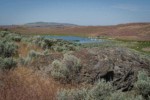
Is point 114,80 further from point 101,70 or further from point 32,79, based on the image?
point 32,79

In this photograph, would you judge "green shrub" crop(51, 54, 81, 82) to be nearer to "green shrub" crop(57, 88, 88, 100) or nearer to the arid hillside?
"green shrub" crop(57, 88, 88, 100)

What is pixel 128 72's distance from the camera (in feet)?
30.6

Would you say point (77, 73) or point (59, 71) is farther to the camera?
point (77, 73)

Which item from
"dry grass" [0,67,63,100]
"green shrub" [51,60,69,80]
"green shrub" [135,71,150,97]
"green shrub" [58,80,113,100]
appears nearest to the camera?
"green shrub" [58,80,113,100]

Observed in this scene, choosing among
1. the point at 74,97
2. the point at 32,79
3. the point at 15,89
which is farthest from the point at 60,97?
the point at 32,79

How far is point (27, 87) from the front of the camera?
6832 millimetres

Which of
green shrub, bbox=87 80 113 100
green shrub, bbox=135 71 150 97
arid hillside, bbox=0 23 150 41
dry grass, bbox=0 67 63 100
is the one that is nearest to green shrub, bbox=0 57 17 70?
dry grass, bbox=0 67 63 100

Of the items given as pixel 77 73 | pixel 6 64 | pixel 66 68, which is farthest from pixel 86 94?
pixel 6 64

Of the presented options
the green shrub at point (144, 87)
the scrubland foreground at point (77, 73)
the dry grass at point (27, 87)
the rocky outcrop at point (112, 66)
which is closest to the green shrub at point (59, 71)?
the scrubland foreground at point (77, 73)

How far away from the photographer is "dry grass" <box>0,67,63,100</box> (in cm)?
595

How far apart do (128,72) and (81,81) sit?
1.64 metres

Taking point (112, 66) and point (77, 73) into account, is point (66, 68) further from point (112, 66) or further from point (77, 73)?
point (112, 66)

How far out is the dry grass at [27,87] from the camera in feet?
19.5

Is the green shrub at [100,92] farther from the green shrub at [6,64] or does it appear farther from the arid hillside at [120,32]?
the arid hillside at [120,32]
